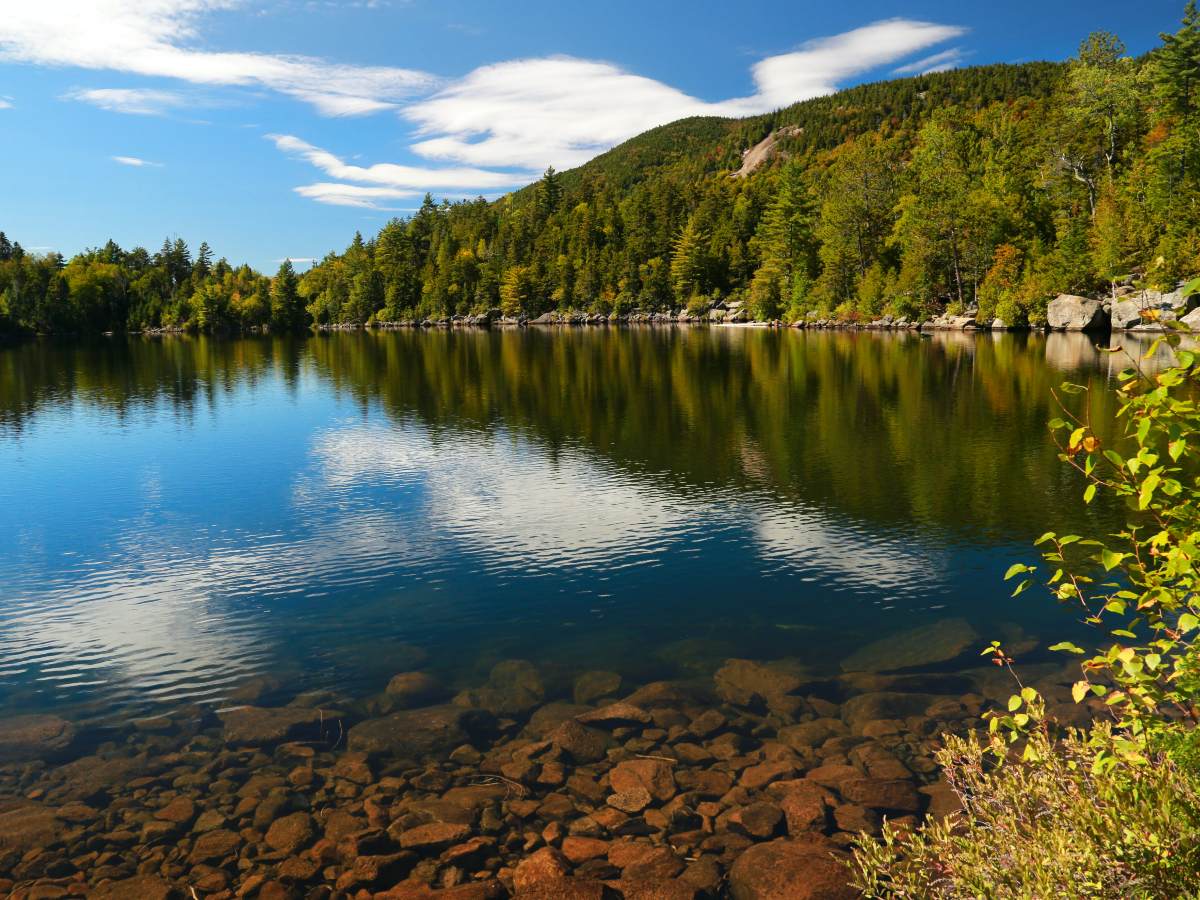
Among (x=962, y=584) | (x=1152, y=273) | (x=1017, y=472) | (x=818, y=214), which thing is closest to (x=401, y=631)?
(x=962, y=584)

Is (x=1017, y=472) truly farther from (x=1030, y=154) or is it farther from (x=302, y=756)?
(x=1030, y=154)

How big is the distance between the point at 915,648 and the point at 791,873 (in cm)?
775

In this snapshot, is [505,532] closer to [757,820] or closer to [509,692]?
[509,692]

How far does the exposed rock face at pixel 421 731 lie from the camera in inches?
534

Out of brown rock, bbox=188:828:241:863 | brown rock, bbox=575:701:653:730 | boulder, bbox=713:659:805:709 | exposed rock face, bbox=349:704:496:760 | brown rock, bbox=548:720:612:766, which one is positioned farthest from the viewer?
boulder, bbox=713:659:805:709

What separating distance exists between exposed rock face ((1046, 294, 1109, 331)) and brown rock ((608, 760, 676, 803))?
349 ft

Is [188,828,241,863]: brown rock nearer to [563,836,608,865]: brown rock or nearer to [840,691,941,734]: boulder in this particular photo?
[563,836,608,865]: brown rock

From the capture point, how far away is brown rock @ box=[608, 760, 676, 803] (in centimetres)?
1212

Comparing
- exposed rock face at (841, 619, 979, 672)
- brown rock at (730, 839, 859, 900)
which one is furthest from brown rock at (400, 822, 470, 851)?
exposed rock face at (841, 619, 979, 672)

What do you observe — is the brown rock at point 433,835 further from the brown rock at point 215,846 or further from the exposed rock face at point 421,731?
the brown rock at point 215,846

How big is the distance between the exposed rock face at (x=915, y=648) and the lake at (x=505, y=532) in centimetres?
41

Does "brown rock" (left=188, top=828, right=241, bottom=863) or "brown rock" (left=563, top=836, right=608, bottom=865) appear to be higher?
"brown rock" (left=563, top=836, right=608, bottom=865)

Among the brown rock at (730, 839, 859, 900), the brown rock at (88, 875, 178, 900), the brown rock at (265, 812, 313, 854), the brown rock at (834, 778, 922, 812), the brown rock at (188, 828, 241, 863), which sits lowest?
the brown rock at (88, 875, 178, 900)

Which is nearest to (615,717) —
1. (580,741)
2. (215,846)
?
(580,741)
